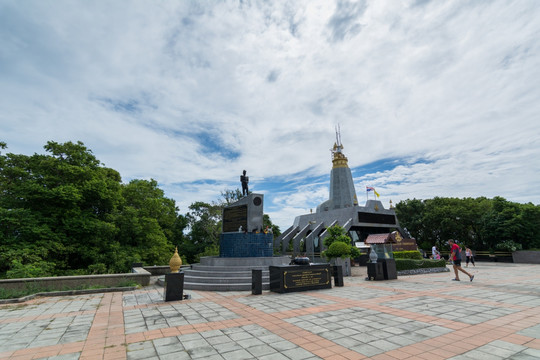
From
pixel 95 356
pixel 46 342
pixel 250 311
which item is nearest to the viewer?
pixel 95 356

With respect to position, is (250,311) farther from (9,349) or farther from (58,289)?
(58,289)

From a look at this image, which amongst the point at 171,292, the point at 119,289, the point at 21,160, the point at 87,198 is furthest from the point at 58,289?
the point at 21,160

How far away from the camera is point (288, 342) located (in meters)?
4.69

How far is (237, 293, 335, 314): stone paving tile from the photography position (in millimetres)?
7379

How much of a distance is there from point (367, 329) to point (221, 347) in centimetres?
294

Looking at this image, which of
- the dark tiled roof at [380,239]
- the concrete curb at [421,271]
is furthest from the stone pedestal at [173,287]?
the dark tiled roof at [380,239]

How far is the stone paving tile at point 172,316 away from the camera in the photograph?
5891mm

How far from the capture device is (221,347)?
4.48 meters

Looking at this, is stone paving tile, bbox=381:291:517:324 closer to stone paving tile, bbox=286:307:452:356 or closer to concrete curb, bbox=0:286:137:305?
stone paving tile, bbox=286:307:452:356

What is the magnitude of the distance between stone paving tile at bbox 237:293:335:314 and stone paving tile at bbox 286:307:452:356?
107 cm

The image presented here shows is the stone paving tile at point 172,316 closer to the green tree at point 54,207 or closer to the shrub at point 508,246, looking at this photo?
the green tree at point 54,207

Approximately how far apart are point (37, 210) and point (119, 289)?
970 cm

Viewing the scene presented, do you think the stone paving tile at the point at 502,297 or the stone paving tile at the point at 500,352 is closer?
the stone paving tile at the point at 500,352

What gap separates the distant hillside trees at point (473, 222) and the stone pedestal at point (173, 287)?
30.5 metres
